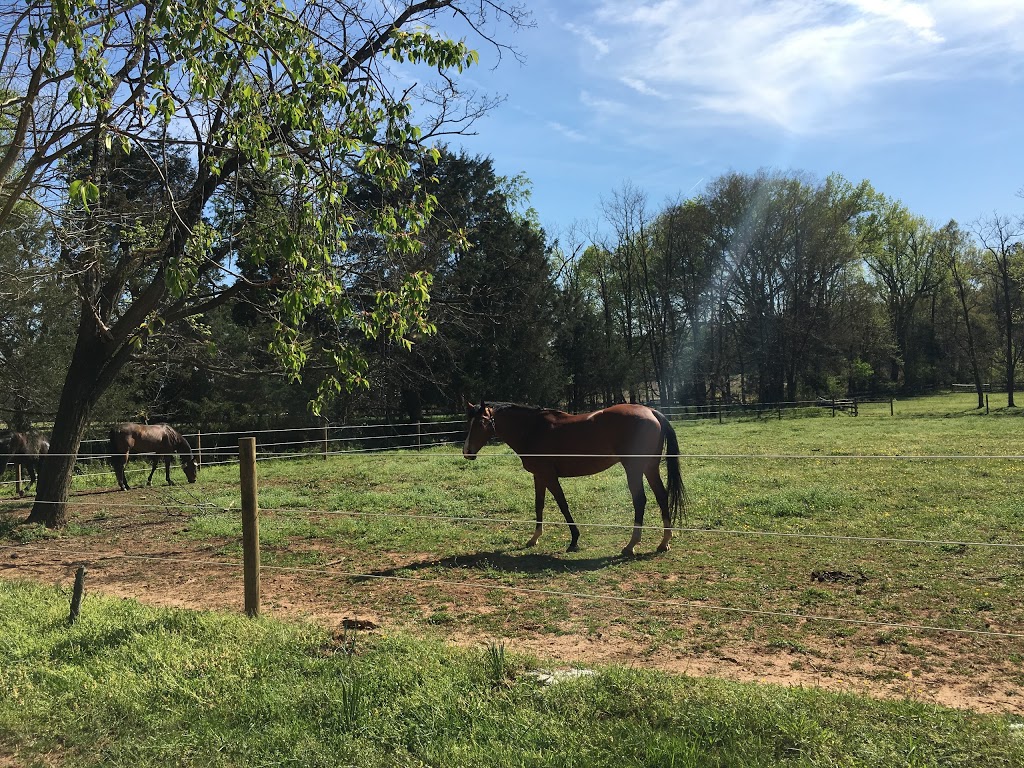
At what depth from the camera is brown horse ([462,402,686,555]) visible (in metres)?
7.70

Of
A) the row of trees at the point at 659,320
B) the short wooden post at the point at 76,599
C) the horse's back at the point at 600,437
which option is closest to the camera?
the short wooden post at the point at 76,599

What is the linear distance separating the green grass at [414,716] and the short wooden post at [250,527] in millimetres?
744

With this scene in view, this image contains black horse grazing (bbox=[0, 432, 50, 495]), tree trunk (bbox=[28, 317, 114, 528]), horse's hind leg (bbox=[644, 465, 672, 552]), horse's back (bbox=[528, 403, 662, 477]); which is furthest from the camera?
black horse grazing (bbox=[0, 432, 50, 495])

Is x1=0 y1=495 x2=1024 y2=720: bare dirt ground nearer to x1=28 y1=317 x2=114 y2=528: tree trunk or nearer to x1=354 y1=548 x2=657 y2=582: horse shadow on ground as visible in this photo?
x1=354 y1=548 x2=657 y2=582: horse shadow on ground

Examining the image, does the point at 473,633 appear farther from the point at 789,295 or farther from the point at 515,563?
the point at 789,295

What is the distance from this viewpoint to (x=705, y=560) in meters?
6.92

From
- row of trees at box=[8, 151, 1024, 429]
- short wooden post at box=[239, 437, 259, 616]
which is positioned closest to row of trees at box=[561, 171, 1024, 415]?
row of trees at box=[8, 151, 1024, 429]

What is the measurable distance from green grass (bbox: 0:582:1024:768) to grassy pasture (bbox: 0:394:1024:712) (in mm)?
736

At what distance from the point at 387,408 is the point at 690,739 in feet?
79.5

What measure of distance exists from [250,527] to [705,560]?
4.60 meters

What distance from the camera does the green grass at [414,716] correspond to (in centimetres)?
289

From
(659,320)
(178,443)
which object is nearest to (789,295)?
(659,320)

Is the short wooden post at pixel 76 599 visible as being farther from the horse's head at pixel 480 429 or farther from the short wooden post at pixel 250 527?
the horse's head at pixel 480 429

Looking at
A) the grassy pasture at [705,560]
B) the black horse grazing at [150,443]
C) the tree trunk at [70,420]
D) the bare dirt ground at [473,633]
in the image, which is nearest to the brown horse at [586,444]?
the grassy pasture at [705,560]
